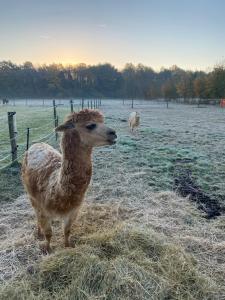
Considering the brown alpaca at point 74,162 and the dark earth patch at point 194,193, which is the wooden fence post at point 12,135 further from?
the brown alpaca at point 74,162

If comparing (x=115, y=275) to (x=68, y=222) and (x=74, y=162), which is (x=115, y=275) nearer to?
(x=68, y=222)

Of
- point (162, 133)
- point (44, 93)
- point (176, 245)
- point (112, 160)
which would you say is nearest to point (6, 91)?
point (44, 93)

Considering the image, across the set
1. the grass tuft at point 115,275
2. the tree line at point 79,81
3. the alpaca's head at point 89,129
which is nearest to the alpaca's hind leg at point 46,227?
the grass tuft at point 115,275

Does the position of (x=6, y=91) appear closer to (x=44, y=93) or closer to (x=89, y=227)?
(x=44, y=93)

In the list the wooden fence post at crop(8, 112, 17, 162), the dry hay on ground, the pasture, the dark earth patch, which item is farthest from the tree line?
the dry hay on ground

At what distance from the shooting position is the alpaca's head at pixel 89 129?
3818 mm

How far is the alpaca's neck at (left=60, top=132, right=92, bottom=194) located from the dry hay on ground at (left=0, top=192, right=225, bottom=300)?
2.55 ft

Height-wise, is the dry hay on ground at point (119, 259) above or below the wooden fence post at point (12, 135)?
below

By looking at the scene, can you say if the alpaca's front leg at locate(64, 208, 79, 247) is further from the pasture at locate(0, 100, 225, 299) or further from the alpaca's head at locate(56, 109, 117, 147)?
the alpaca's head at locate(56, 109, 117, 147)

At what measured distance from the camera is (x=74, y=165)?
382 cm

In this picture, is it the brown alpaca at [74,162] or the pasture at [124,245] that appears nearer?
the pasture at [124,245]

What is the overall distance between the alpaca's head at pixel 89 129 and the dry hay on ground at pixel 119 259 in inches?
49.7

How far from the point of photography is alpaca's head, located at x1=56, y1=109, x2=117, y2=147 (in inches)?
150

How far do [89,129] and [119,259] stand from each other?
146 centimetres
